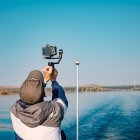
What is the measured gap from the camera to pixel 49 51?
8.48 feet

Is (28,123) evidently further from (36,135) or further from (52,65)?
(52,65)

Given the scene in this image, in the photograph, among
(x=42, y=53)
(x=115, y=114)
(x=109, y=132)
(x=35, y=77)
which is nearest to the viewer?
(x=35, y=77)

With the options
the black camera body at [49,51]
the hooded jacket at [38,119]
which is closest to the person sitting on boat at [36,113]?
the hooded jacket at [38,119]

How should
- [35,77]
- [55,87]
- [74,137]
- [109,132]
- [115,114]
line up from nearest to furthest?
[35,77], [55,87], [74,137], [109,132], [115,114]

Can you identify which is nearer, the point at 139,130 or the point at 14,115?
the point at 14,115

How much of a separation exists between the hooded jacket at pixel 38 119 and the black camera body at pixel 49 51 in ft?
1.41

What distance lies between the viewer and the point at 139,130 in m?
18.5

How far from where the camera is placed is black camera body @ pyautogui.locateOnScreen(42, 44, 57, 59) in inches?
101

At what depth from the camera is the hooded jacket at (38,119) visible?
2131 millimetres

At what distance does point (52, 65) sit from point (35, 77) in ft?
1.24

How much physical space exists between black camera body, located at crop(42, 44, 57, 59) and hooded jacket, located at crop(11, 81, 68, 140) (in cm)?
43

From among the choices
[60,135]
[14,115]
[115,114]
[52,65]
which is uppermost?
[52,65]

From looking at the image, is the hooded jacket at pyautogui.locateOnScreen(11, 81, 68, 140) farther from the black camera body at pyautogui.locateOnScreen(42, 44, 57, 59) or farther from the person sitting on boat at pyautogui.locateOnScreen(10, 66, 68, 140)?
the black camera body at pyautogui.locateOnScreen(42, 44, 57, 59)

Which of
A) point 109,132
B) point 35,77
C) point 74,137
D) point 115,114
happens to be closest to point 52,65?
point 35,77
